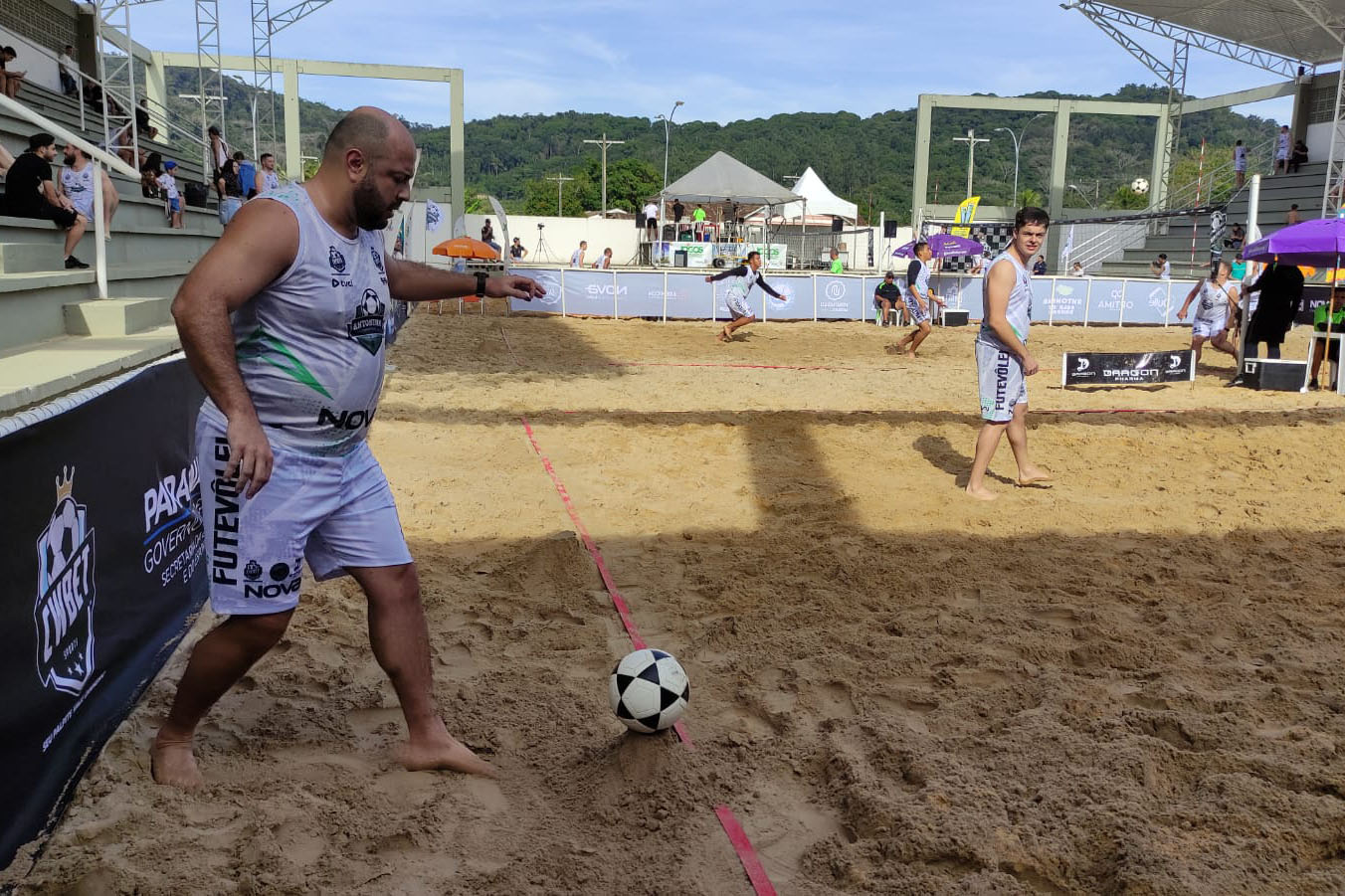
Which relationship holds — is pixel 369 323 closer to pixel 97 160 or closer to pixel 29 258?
pixel 97 160

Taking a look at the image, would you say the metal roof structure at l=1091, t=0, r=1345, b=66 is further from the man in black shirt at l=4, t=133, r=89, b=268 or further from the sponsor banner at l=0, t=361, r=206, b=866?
the sponsor banner at l=0, t=361, r=206, b=866

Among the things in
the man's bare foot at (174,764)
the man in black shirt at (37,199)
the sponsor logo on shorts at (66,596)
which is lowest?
the man's bare foot at (174,764)

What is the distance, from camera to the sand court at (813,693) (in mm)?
2678

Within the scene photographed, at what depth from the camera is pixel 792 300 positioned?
23.4 metres

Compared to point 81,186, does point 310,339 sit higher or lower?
lower

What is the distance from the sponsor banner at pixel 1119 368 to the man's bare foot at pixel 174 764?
11.1 metres

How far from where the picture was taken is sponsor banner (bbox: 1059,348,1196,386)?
12133 millimetres

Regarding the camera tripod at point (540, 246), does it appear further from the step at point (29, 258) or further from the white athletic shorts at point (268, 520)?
the white athletic shorts at point (268, 520)

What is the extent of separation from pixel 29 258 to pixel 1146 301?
23606mm

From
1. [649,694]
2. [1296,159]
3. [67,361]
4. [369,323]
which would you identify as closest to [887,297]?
[67,361]

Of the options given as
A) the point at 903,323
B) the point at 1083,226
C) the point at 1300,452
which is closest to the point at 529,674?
the point at 1300,452

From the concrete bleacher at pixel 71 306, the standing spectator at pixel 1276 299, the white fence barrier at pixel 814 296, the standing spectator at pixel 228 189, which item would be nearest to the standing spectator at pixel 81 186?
the concrete bleacher at pixel 71 306

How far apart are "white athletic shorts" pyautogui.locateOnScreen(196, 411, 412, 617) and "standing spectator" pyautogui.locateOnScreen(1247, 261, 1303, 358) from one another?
13404mm

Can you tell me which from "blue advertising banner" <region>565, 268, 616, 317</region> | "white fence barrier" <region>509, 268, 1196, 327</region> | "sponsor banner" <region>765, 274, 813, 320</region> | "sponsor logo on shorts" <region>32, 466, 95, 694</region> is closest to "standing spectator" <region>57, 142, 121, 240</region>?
"sponsor logo on shorts" <region>32, 466, 95, 694</region>
